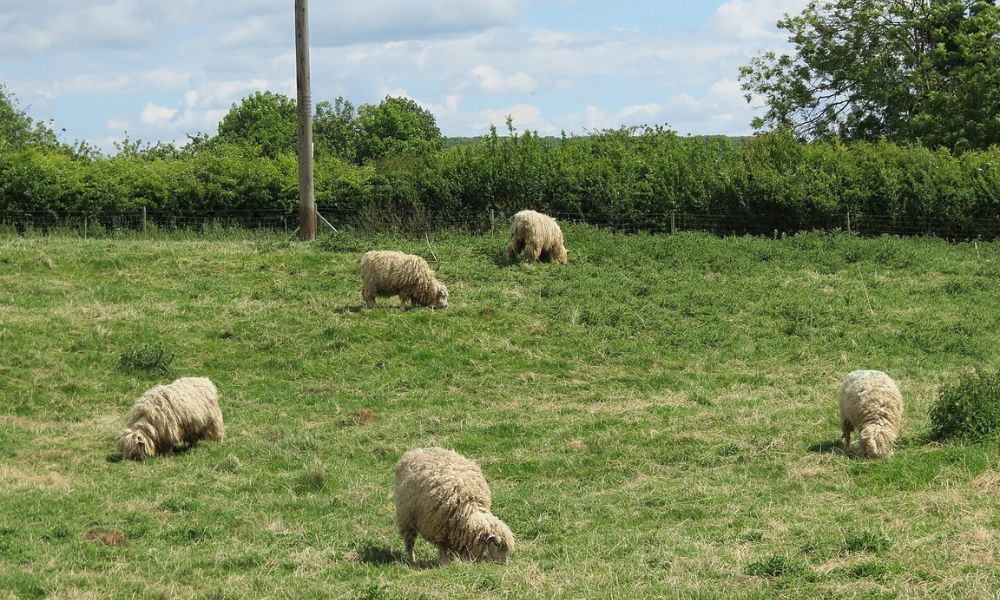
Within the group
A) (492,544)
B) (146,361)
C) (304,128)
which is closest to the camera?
(492,544)

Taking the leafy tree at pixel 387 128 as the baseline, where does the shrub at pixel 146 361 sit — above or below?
below

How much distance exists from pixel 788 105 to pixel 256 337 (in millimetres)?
30787

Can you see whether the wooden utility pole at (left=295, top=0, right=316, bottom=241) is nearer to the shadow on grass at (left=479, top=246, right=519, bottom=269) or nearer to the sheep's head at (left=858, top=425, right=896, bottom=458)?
A: the shadow on grass at (left=479, top=246, right=519, bottom=269)

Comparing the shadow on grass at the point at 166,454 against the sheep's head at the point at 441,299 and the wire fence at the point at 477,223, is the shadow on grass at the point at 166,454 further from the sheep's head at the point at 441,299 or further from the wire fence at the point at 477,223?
the wire fence at the point at 477,223

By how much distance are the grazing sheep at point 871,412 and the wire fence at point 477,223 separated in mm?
16060

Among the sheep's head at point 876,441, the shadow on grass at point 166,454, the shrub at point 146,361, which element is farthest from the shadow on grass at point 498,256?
the sheep's head at point 876,441

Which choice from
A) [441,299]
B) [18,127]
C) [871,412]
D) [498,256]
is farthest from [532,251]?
[18,127]

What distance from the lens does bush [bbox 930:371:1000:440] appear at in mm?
12977

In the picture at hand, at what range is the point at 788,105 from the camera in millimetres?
44594

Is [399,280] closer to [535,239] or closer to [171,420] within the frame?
[535,239]

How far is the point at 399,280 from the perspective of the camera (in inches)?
823

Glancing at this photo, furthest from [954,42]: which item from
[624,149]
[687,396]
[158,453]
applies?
[158,453]

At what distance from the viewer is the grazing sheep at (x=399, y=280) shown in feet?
68.6

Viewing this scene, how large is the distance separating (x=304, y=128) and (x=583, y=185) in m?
7.79
